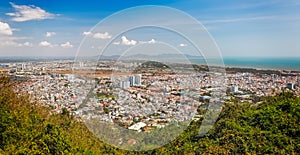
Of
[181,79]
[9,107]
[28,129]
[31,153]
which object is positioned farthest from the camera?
[9,107]

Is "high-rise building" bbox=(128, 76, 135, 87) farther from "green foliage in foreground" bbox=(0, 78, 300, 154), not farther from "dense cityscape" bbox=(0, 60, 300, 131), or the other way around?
"green foliage in foreground" bbox=(0, 78, 300, 154)

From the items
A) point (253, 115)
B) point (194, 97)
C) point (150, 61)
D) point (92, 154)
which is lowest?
point (92, 154)

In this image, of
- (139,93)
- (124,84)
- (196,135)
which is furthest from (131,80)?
(196,135)

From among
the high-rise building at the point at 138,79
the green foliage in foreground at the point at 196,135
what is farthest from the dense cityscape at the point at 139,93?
the green foliage in foreground at the point at 196,135

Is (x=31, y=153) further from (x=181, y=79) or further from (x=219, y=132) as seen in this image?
(x=219, y=132)

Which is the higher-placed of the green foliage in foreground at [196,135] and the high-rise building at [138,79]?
Answer: the high-rise building at [138,79]

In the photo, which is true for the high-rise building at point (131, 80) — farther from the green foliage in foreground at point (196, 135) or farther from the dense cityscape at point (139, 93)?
the green foliage in foreground at point (196, 135)

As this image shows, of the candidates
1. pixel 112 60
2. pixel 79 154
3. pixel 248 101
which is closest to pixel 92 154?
pixel 79 154

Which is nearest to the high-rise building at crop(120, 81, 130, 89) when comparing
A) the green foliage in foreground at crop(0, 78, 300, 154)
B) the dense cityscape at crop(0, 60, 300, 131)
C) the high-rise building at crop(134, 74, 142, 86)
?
the dense cityscape at crop(0, 60, 300, 131)
